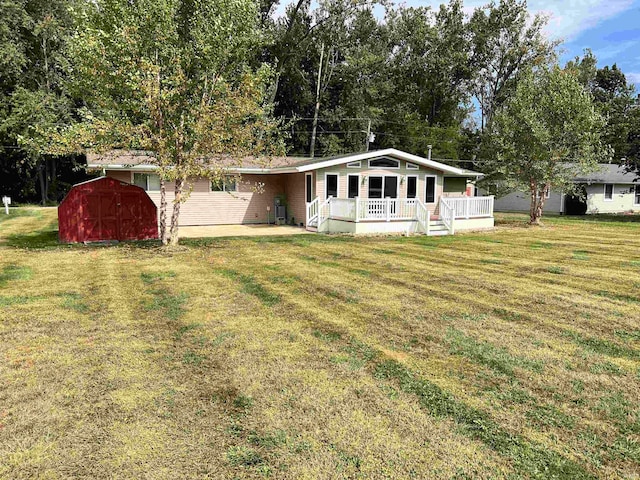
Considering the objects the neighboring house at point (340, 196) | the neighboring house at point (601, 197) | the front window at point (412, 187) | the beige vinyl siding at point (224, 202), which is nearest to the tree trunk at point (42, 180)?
the beige vinyl siding at point (224, 202)

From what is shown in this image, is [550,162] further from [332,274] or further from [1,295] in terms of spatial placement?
[1,295]

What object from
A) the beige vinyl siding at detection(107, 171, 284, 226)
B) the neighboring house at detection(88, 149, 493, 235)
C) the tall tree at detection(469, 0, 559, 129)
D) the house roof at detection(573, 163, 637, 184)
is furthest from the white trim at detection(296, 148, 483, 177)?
the tall tree at detection(469, 0, 559, 129)

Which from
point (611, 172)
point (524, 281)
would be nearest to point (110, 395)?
point (524, 281)

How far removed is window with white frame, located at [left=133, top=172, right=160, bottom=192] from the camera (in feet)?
55.6

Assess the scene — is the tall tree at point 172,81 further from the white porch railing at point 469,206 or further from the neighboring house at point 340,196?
the white porch railing at point 469,206

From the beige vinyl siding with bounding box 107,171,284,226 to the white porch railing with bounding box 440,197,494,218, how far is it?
7460 mm

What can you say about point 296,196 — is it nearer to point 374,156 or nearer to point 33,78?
point 374,156

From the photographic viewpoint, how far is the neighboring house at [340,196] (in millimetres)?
15422

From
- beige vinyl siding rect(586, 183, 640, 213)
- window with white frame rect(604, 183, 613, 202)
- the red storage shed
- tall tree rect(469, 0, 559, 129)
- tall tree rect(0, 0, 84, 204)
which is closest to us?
the red storage shed

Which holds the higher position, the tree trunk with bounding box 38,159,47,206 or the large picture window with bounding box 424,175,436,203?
the tree trunk with bounding box 38,159,47,206

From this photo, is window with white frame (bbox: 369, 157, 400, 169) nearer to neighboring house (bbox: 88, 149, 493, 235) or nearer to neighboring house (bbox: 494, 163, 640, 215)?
neighboring house (bbox: 88, 149, 493, 235)

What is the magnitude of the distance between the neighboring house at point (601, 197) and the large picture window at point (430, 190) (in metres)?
11.4

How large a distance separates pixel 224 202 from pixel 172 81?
8.62m

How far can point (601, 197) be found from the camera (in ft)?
93.0
